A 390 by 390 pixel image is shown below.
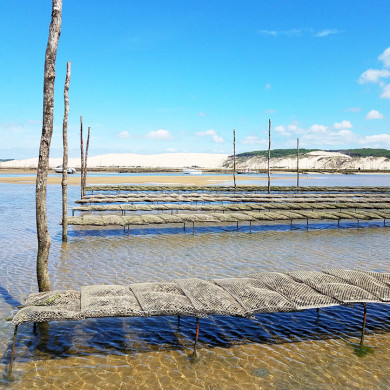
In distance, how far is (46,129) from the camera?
11188 mm

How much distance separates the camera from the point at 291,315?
38.8 feet

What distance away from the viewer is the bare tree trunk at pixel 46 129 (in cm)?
1105

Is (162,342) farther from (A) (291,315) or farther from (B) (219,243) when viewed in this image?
(B) (219,243)

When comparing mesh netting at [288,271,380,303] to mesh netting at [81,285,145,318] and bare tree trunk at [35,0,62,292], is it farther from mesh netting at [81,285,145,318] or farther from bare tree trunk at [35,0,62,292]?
bare tree trunk at [35,0,62,292]

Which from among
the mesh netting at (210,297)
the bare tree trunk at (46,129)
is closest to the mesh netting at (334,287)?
the mesh netting at (210,297)

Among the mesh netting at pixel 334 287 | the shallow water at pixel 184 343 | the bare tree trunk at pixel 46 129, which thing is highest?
the bare tree trunk at pixel 46 129

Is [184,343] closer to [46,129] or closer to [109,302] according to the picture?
[109,302]

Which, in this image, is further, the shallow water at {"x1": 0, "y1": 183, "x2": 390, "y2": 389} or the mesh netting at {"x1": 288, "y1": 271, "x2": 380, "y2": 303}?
the mesh netting at {"x1": 288, "y1": 271, "x2": 380, "y2": 303}

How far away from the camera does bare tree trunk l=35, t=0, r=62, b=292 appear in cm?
1105

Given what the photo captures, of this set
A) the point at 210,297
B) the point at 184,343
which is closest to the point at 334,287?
the point at 210,297

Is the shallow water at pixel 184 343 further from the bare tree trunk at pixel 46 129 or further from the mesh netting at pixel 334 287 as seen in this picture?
the bare tree trunk at pixel 46 129

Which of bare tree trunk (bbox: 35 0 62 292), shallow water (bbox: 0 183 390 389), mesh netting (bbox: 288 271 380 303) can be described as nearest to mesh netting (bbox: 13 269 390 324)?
mesh netting (bbox: 288 271 380 303)

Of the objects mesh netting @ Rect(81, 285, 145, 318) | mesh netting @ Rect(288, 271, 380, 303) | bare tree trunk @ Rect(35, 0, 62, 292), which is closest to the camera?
mesh netting @ Rect(81, 285, 145, 318)

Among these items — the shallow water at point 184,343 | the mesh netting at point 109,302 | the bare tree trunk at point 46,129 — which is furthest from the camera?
the bare tree trunk at point 46,129
